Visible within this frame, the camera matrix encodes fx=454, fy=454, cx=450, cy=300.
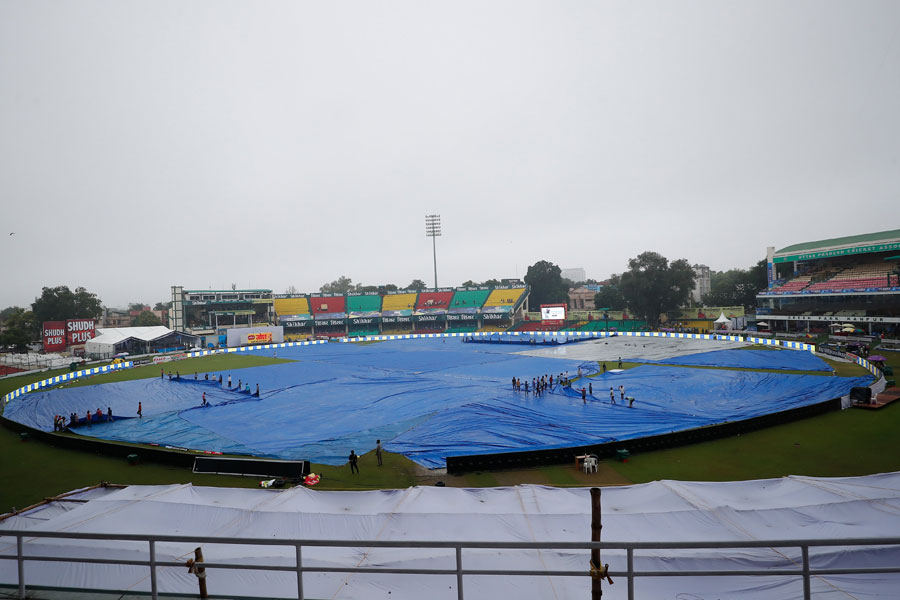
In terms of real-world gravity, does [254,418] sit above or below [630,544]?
below

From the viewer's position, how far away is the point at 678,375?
34656mm

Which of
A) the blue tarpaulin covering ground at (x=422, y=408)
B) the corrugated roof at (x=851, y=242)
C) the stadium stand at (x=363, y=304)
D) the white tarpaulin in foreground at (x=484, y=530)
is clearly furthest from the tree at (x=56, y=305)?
the corrugated roof at (x=851, y=242)

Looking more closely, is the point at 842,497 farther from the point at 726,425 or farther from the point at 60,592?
the point at 60,592

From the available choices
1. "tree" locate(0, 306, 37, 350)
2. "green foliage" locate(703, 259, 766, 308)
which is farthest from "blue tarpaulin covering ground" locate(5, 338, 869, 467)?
"green foliage" locate(703, 259, 766, 308)

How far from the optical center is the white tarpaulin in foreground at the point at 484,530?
20.1 feet

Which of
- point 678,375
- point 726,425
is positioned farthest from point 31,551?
point 678,375

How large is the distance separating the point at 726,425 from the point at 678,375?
15285 mm

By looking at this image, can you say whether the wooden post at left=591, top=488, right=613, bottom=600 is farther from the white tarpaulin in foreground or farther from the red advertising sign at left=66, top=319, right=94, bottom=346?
the red advertising sign at left=66, top=319, right=94, bottom=346

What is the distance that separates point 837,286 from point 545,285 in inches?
2156

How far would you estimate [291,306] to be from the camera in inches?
3659

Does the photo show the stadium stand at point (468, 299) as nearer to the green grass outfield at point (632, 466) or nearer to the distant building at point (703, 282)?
the green grass outfield at point (632, 466)

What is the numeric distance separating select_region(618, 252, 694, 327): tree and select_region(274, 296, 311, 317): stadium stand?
6125 cm

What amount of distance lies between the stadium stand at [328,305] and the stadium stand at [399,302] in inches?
333

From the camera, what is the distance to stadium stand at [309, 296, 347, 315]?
93.2 metres
